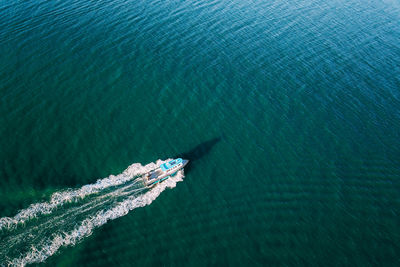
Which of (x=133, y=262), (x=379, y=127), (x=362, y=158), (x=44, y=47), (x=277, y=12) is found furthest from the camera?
(x=277, y=12)

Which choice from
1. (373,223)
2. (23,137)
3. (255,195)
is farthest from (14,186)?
(373,223)

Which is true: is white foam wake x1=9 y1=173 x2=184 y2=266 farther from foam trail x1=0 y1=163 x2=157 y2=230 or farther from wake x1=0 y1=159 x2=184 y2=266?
foam trail x1=0 y1=163 x2=157 y2=230

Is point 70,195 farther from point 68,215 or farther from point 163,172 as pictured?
point 163,172

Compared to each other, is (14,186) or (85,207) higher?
(14,186)

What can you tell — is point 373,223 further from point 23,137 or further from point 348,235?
point 23,137

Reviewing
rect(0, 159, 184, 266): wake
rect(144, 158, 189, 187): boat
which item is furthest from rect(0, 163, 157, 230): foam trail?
rect(144, 158, 189, 187): boat

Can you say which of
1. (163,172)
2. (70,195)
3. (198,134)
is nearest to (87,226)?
(70,195)

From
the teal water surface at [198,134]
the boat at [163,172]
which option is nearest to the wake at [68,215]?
the teal water surface at [198,134]
